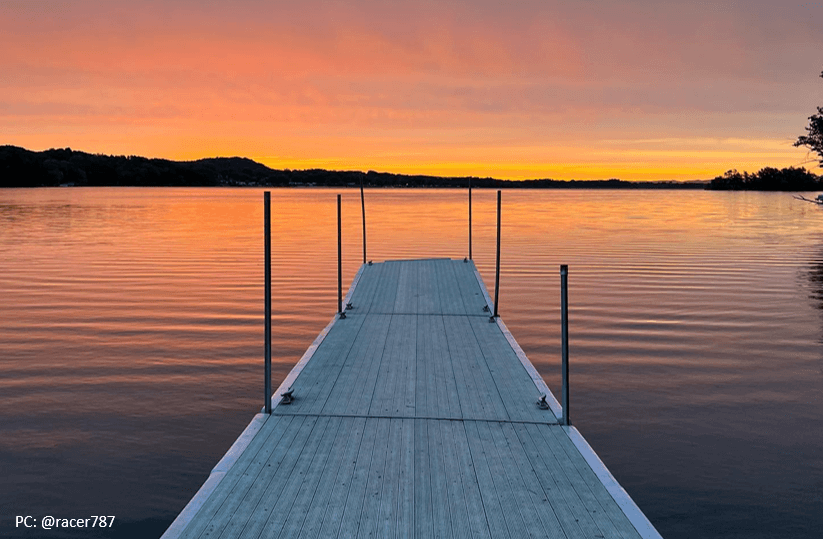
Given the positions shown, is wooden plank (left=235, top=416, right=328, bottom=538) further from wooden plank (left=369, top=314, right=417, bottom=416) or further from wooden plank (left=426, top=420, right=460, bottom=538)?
wooden plank (left=426, top=420, right=460, bottom=538)

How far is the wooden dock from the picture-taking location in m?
5.06

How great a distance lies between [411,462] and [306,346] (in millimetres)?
7645

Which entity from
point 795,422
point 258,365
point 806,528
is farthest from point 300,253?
point 806,528

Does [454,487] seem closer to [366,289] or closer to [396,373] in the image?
[396,373]

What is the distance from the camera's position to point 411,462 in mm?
6207

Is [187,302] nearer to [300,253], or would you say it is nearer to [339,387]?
[339,387]

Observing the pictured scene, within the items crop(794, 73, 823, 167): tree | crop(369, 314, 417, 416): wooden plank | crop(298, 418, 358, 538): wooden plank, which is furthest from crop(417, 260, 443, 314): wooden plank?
crop(794, 73, 823, 167): tree

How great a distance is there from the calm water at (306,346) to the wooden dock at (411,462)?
1.15 m

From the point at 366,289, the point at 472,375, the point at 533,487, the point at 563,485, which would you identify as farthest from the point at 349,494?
the point at 366,289

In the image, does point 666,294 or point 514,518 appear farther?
point 666,294

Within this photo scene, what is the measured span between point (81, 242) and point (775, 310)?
2868 centimetres

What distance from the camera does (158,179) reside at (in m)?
187

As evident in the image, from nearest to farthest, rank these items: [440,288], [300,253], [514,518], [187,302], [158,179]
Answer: [514,518]
[440,288]
[187,302]
[300,253]
[158,179]

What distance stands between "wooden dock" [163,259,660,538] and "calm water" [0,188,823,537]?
3.78 feet
